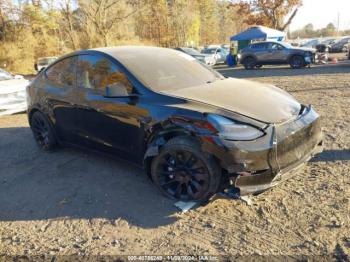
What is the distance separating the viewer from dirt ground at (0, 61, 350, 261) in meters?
2.74

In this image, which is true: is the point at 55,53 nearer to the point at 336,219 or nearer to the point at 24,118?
the point at 24,118

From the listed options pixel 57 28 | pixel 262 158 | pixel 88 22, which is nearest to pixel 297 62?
pixel 262 158

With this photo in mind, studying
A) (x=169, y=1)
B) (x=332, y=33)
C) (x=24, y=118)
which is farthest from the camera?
(x=332, y=33)

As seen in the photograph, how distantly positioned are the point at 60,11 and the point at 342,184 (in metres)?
29.8

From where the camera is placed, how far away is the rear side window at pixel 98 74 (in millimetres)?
3824

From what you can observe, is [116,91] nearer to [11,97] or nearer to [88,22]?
[11,97]

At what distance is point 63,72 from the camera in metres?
4.69

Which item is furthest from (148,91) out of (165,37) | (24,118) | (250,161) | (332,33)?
(332,33)

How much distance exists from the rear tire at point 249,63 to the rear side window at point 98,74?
52.2 ft

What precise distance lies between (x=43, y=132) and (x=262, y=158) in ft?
12.3

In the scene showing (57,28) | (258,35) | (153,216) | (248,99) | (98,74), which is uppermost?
(57,28)

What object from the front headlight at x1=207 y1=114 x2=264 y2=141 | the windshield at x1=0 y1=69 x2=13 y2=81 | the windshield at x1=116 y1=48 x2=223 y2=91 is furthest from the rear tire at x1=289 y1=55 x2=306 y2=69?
the front headlight at x1=207 y1=114 x2=264 y2=141

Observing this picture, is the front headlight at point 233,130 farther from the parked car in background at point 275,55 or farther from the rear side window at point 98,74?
the parked car in background at point 275,55

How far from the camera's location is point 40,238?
3.02 m
